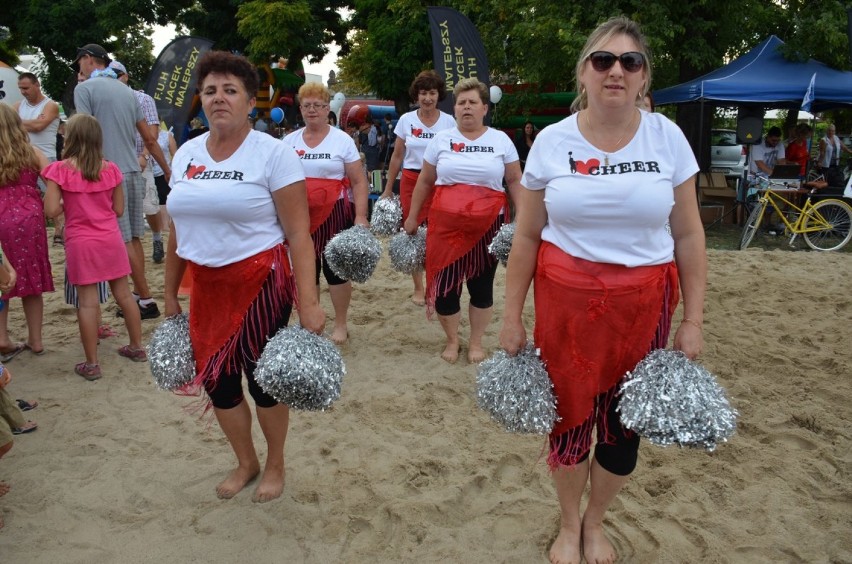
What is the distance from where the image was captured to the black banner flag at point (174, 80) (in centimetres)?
1031

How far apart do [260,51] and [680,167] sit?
24.2 m

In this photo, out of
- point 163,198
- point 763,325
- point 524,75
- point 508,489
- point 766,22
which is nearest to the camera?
point 508,489

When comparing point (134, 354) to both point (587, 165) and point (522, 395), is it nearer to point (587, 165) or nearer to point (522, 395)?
point (522, 395)

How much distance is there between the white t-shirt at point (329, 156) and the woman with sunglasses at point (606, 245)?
2683mm

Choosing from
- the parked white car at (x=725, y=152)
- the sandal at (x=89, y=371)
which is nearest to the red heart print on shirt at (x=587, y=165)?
the sandal at (x=89, y=371)

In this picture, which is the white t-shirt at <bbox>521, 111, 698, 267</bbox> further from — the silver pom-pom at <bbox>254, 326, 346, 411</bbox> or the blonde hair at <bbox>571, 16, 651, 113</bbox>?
the silver pom-pom at <bbox>254, 326, 346, 411</bbox>

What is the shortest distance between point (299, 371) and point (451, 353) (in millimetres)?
2539

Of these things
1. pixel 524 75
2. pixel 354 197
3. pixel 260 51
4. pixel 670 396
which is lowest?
pixel 670 396

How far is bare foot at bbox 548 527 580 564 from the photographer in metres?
2.73

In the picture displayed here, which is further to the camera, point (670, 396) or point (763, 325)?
point (763, 325)

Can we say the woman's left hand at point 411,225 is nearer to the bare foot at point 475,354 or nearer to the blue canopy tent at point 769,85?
the bare foot at point 475,354

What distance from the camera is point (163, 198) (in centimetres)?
931

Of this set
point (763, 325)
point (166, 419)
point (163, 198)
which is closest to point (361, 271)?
point (166, 419)

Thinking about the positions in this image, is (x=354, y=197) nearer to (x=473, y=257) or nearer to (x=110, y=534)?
(x=473, y=257)
